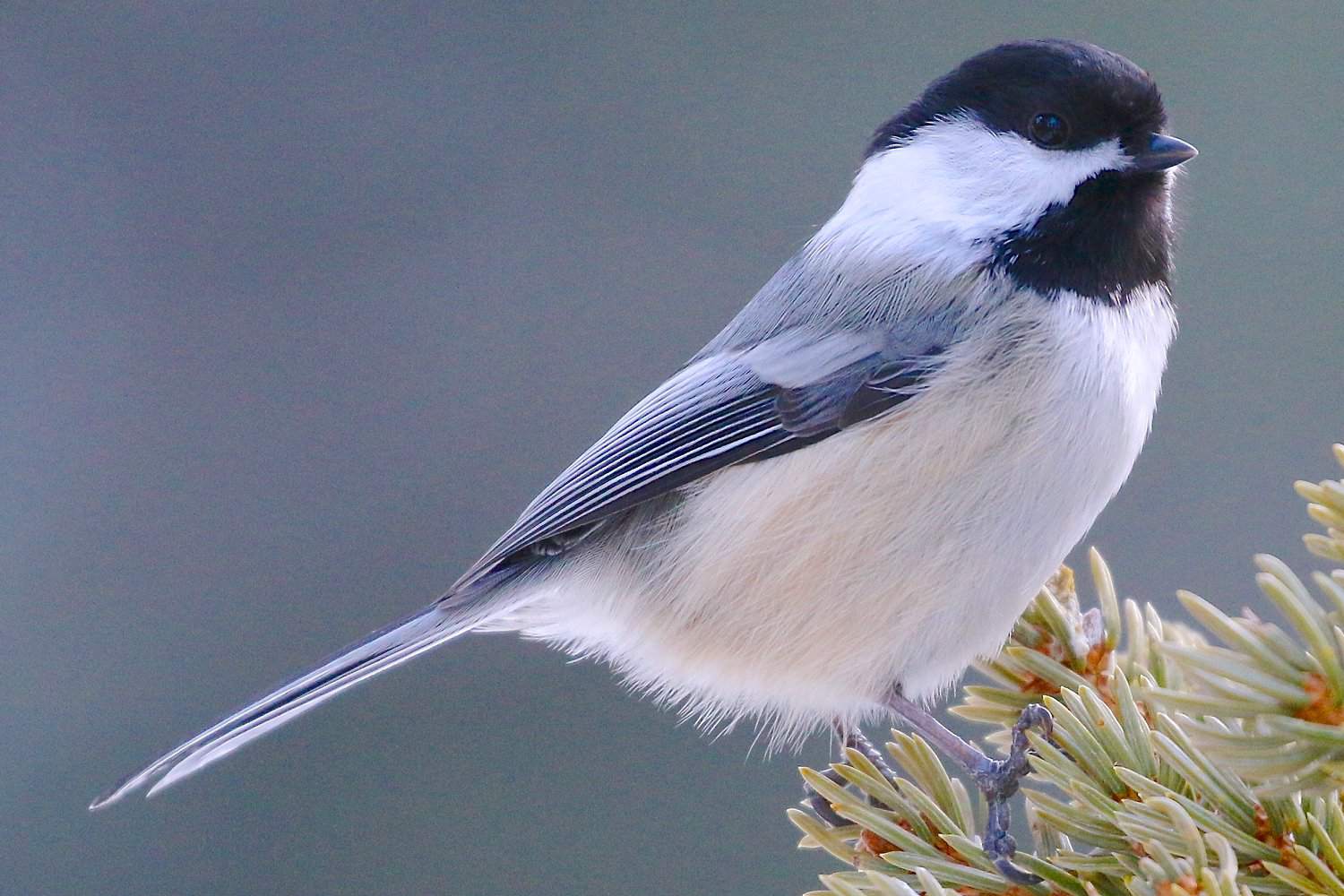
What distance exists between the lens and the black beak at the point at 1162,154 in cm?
95

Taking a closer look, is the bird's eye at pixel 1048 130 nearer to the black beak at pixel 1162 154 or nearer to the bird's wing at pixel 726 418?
the black beak at pixel 1162 154

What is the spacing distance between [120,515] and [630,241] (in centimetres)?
96

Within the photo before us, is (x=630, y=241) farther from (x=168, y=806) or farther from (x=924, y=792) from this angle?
(x=924, y=792)

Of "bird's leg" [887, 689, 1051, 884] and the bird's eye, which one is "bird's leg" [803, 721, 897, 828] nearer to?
"bird's leg" [887, 689, 1051, 884]

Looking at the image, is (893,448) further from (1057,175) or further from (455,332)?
(455,332)

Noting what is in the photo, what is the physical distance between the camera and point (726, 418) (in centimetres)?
102

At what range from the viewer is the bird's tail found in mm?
984

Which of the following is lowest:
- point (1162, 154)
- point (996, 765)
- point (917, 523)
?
point (996, 765)

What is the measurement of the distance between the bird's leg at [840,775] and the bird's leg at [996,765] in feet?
0.14

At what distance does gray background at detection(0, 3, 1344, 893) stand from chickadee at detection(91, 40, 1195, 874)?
0.71 metres

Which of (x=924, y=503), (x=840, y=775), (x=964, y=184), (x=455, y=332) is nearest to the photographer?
(x=840, y=775)

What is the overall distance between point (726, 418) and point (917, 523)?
→ 0.20 meters

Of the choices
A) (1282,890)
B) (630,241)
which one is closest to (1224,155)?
(630,241)

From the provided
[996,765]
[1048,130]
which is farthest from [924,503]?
[1048,130]
